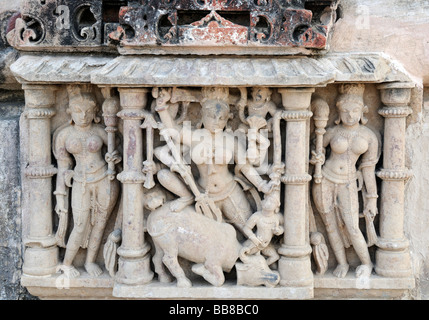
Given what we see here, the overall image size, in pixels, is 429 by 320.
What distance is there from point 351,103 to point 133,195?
1.40 metres

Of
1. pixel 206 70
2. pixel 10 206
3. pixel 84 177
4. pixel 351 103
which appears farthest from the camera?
pixel 10 206

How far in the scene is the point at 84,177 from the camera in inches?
156

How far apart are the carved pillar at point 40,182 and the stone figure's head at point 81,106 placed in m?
0.12

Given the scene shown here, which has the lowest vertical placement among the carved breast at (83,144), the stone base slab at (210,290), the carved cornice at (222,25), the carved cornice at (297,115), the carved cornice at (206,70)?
the stone base slab at (210,290)

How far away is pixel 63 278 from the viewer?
13.3 ft

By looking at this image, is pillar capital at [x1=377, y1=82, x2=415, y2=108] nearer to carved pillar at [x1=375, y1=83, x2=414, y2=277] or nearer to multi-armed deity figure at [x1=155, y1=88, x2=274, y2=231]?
carved pillar at [x1=375, y1=83, x2=414, y2=277]

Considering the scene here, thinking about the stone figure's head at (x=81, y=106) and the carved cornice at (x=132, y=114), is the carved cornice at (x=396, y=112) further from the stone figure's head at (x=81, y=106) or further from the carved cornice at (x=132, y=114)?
the stone figure's head at (x=81, y=106)

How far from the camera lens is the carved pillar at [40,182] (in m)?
3.93

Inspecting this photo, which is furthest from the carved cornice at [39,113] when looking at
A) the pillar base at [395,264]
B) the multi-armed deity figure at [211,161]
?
the pillar base at [395,264]

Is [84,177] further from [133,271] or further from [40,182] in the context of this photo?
[133,271]

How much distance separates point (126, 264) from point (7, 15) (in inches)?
68.5

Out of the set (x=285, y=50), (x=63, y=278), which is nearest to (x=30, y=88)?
(x=63, y=278)

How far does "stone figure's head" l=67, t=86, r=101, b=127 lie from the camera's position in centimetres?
392

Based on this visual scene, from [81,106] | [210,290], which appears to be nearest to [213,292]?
[210,290]
